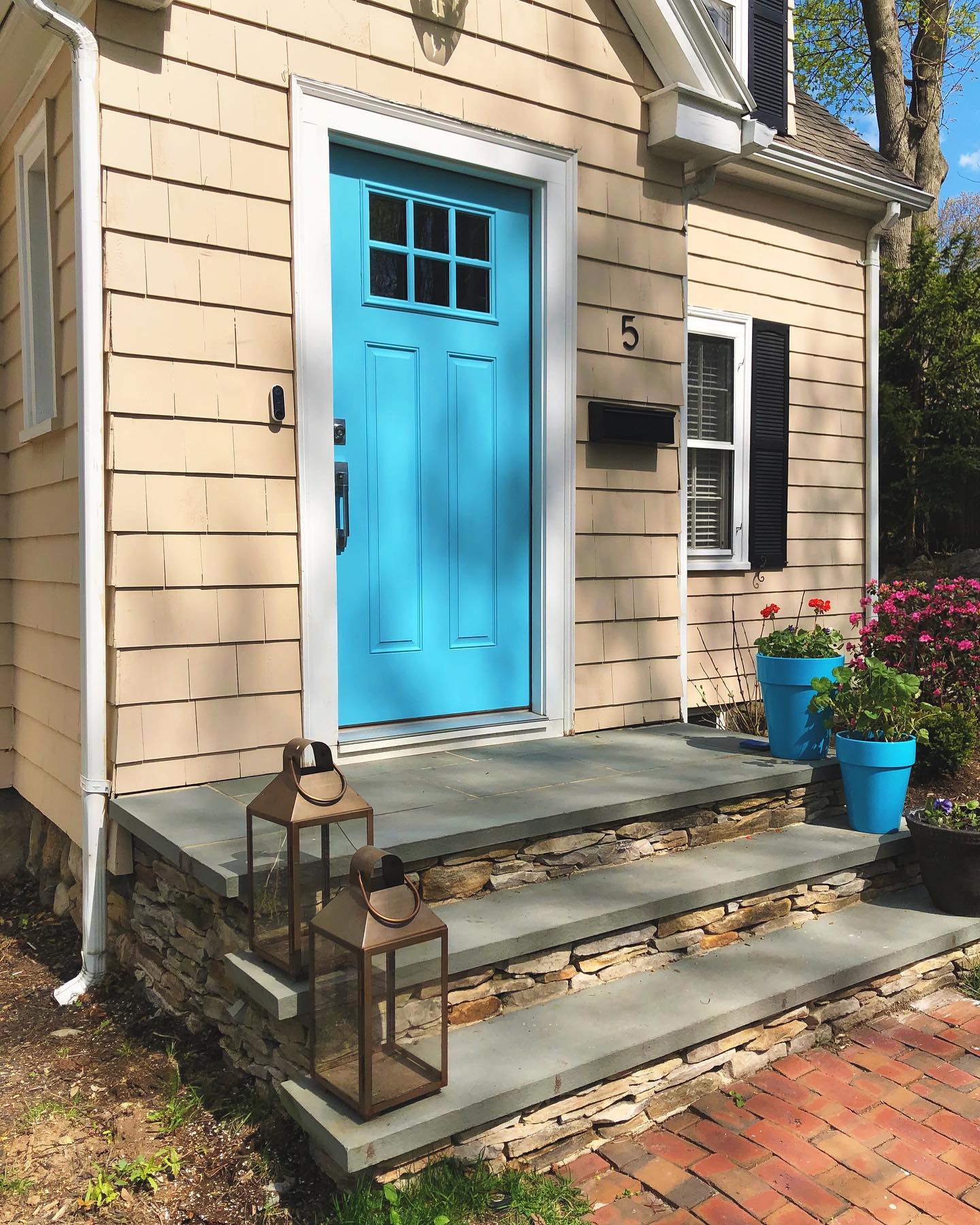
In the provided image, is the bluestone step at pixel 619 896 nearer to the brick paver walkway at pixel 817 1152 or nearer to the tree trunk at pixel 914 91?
the brick paver walkway at pixel 817 1152

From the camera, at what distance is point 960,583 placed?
470cm

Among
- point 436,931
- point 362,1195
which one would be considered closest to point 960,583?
point 436,931

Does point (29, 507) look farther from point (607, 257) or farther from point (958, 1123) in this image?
point (958, 1123)

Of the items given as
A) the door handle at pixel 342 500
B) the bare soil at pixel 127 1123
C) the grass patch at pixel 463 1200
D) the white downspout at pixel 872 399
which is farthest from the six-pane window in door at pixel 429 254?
the white downspout at pixel 872 399

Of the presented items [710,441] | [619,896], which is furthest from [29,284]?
[710,441]

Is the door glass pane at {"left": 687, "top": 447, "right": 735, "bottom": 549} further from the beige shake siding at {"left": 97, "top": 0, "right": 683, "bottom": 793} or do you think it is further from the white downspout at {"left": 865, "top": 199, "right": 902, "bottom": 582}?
the beige shake siding at {"left": 97, "top": 0, "right": 683, "bottom": 793}

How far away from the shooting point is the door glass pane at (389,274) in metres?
3.80

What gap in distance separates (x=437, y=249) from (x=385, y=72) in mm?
633

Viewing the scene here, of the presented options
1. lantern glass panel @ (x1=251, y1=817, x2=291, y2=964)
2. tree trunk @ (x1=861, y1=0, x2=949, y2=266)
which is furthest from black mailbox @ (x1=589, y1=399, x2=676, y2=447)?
tree trunk @ (x1=861, y1=0, x2=949, y2=266)

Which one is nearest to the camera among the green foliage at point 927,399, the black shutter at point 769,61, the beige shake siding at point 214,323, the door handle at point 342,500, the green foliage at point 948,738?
the beige shake siding at point 214,323

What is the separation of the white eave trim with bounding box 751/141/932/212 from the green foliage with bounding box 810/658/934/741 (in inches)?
119

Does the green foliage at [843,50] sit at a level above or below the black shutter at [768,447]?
above

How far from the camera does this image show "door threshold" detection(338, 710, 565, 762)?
3770 millimetres

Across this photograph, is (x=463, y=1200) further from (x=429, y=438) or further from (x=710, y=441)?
(x=710, y=441)
